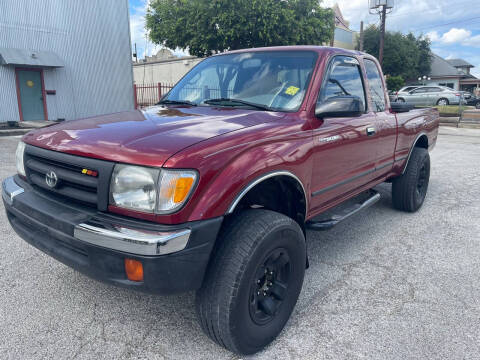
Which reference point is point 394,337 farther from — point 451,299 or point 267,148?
point 267,148

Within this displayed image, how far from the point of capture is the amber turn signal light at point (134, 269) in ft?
5.85

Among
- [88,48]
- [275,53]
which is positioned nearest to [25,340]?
[275,53]

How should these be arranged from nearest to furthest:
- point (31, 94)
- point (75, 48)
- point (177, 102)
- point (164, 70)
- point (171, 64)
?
point (177, 102), point (31, 94), point (75, 48), point (171, 64), point (164, 70)

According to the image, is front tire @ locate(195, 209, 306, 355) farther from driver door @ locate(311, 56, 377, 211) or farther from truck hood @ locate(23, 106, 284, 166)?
driver door @ locate(311, 56, 377, 211)

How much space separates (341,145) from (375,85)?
130 centimetres

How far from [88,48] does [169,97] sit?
13.7m

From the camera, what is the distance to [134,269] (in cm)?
180

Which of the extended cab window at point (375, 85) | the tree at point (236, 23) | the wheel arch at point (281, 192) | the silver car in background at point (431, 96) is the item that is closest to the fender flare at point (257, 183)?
the wheel arch at point (281, 192)

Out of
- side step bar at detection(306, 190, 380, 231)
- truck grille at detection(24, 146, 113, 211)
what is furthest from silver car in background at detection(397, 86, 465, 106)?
truck grille at detection(24, 146, 113, 211)

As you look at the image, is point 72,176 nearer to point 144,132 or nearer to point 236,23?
point 144,132

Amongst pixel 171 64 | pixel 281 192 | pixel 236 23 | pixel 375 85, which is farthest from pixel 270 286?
pixel 171 64

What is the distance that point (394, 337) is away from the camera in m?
2.31

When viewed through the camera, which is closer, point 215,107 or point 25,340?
point 25,340

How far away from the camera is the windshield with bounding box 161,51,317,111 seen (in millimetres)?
2816
